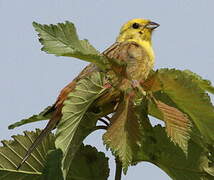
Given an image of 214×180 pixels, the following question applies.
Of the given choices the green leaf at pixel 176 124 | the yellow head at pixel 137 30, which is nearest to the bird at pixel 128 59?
the yellow head at pixel 137 30

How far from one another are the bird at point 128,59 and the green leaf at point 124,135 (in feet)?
0.54

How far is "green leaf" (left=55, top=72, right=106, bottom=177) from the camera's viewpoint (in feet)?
6.67

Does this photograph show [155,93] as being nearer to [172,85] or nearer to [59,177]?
[172,85]

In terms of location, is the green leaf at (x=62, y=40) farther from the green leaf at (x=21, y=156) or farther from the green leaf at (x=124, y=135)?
the green leaf at (x=21, y=156)

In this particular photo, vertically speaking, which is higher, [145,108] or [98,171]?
[145,108]

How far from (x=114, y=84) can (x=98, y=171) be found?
1.58 ft

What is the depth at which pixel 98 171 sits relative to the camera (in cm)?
246

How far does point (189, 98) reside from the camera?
2205mm

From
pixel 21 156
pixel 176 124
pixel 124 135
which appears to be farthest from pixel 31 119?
pixel 176 124

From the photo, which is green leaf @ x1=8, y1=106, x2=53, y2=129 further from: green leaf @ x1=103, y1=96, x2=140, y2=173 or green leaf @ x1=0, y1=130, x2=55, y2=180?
green leaf @ x1=103, y1=96, x2=140, y2=173

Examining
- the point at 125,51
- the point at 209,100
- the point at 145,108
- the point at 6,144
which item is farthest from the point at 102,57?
the point at 125,51

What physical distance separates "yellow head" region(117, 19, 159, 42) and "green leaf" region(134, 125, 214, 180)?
2048mm

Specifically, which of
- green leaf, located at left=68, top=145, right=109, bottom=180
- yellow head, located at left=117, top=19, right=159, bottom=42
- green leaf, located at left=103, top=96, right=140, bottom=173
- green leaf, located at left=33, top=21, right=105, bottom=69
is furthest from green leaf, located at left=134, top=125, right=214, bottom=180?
yellow head, located at left=117, top=19, right=159, bottom=42

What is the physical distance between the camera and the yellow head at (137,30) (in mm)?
4508
